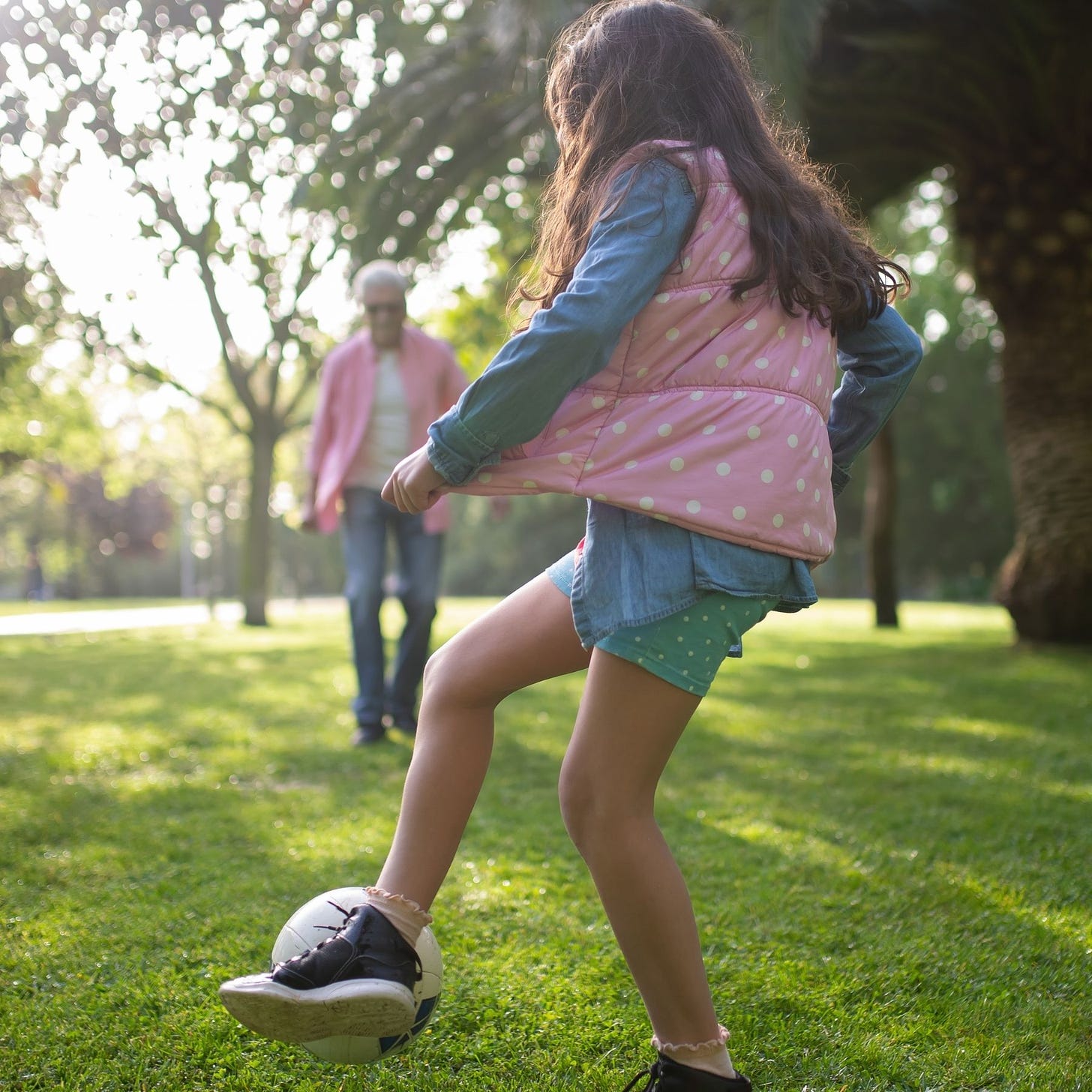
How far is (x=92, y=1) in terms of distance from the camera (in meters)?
12.9

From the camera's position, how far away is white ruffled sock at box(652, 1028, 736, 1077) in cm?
176

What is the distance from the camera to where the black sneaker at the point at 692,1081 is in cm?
175

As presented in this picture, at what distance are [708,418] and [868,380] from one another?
52cm

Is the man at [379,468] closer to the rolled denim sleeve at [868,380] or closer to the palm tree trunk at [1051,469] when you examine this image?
the rolled denim sleeve at [868,380]

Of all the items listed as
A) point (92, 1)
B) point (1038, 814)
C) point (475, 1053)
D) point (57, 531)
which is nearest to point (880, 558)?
point (1038, 814)

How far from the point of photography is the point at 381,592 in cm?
554

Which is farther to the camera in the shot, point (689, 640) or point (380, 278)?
point (380, 278)

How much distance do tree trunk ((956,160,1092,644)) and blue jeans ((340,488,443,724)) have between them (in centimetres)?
531

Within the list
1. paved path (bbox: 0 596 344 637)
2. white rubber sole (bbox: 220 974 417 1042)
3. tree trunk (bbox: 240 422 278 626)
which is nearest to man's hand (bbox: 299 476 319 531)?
white rubber sole (bbox: 220 974 417 1042)

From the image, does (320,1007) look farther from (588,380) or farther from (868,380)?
(868,380)

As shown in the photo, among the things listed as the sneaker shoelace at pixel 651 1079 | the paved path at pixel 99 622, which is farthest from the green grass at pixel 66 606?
the sneaker shoelace at pixel 651 1079

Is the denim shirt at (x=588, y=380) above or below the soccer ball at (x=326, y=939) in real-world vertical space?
above

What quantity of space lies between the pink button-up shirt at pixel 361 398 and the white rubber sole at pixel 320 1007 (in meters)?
3.81

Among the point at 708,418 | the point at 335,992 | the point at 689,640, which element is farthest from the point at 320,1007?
the point at 708,418
